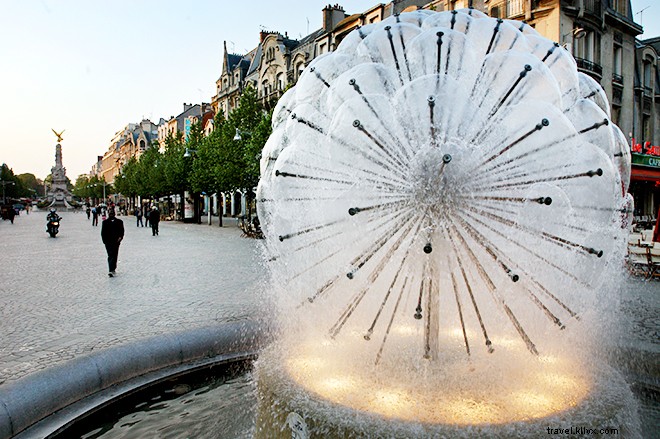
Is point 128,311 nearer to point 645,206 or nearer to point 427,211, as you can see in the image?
point 427,211

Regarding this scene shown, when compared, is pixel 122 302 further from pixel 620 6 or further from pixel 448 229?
pixel 620 6

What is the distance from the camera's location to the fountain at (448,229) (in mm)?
4031

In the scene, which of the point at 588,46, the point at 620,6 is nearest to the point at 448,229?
the point at 588,46

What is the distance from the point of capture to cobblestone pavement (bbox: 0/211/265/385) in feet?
23.2

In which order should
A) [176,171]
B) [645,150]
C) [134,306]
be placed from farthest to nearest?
[176,171]
[645,150]
[134,306]

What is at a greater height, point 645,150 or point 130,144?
point 130,144

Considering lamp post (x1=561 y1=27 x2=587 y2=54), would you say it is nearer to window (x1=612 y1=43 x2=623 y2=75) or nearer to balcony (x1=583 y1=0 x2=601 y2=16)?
balcony (x1=583 y1=0 x2=601 y2=16)

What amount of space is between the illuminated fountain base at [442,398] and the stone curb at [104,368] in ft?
5.61

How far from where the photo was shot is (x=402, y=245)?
4.33m

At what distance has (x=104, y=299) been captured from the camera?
1034cm

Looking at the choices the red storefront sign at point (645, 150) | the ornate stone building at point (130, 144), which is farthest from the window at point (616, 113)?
the ornate stone building at point (130, 144)

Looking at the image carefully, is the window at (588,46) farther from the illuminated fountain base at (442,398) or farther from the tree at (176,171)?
the tree at (176,171)

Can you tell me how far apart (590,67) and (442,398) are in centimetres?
2929

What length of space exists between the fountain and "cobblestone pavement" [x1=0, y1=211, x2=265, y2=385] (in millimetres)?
3494
